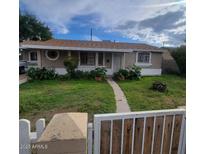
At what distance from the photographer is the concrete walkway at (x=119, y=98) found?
2.01m

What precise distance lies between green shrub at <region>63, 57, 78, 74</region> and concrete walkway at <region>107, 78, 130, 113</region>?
25.2 inches

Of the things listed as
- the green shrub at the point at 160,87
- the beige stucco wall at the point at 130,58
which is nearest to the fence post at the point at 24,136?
the green shrub at the point at 160,87

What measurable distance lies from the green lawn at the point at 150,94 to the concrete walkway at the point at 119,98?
0.06 meters

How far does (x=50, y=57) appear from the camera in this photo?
3.23 meters

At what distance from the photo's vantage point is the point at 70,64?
3021 mm

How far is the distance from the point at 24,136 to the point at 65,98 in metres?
1.62

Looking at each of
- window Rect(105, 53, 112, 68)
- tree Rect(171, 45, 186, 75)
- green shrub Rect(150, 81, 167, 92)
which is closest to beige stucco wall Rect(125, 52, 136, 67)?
window Rect(105, 53, 112, 68)

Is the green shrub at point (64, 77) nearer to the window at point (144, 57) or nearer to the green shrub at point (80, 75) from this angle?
A: the green shrub at point (80, 75)

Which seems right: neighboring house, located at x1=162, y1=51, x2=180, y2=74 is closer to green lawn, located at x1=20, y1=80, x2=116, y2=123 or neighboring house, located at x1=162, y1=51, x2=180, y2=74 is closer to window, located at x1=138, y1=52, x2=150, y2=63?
window, located at x1=138, y1=52, x2=150, y2=63

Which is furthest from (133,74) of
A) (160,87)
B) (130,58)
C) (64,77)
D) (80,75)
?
(64,77)

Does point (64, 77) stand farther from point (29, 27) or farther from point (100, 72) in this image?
point (29, 27)

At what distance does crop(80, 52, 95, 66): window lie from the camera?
311cm
